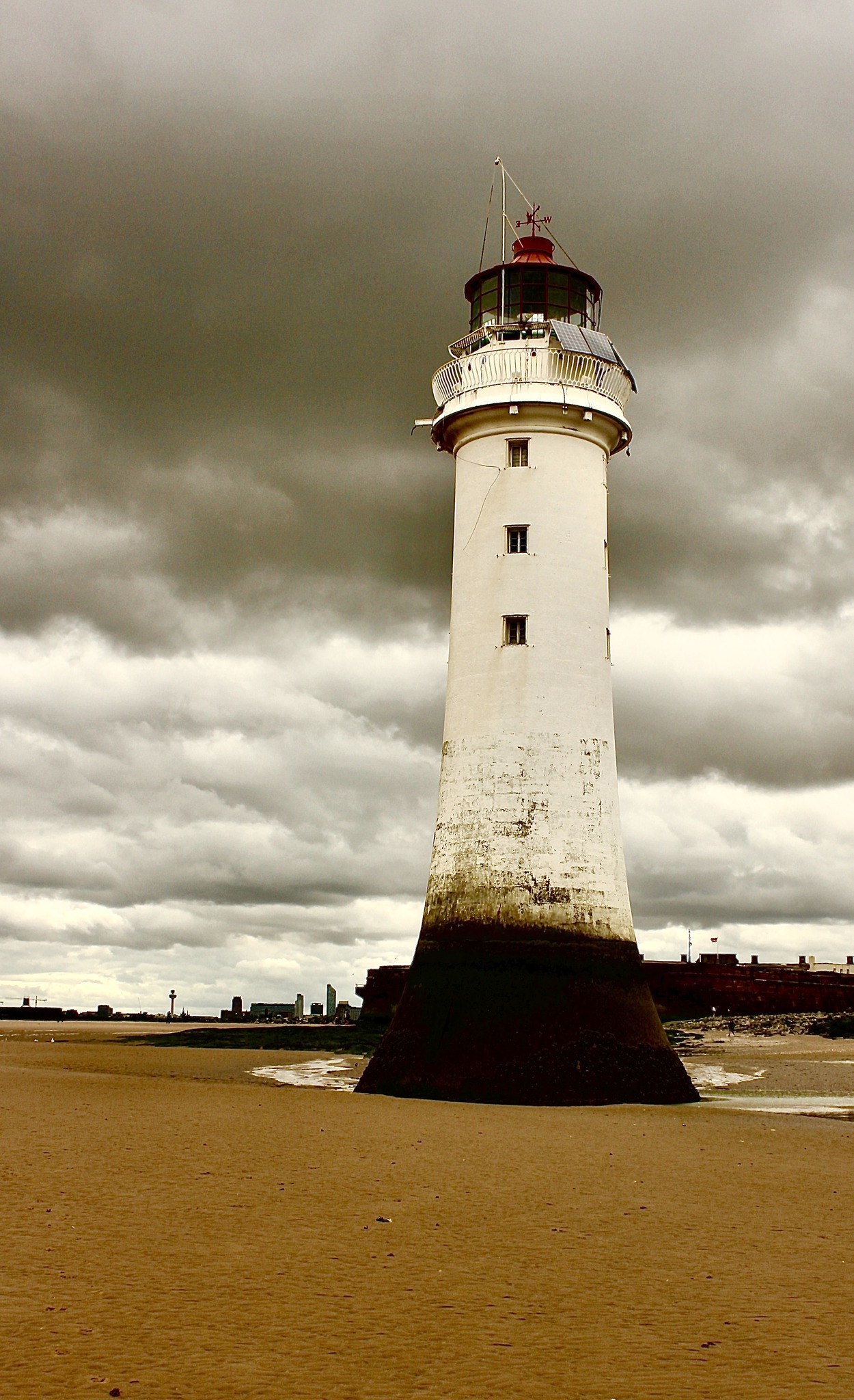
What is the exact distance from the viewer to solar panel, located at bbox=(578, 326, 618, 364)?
22.8m

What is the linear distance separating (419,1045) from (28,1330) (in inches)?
537

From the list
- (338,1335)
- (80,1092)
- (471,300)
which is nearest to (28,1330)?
(338,1335)

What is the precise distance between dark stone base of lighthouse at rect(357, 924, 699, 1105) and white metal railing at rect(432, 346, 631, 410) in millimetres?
9584

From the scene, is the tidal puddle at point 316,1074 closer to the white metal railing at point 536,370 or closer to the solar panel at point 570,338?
the white metal railing at point 536,370

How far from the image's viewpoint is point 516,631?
21641 millimetres

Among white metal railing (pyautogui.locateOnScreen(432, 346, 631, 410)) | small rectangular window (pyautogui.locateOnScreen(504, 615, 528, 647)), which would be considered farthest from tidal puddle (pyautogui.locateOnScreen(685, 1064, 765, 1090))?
white metal railing (pyautogui.locateOnScreen(432, 346, 631, 410))

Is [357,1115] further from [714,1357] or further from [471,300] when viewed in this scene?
[471,300]

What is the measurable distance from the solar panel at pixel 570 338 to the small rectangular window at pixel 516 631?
193 inches

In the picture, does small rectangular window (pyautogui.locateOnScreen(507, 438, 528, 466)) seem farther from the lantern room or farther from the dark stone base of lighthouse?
the dark stone base of lighthouse

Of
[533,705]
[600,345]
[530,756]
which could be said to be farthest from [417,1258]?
[600,345]

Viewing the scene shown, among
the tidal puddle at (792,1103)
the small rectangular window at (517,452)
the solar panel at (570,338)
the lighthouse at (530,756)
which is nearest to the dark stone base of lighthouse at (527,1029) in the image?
the lighthouse at (530,756)

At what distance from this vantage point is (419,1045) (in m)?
20.1

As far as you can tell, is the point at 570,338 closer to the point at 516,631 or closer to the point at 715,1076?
the point at 516,631

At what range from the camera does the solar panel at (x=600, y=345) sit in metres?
22.8
